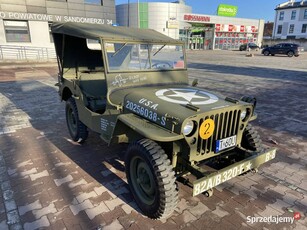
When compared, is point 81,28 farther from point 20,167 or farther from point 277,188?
point 277,188

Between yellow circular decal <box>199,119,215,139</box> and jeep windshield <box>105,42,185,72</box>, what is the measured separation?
5.27 ft

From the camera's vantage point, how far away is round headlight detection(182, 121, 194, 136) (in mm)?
2513

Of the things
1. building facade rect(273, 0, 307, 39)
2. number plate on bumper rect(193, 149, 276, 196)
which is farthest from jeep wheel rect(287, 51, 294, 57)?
number plate on bumper rect(193, 149, 276, 196)

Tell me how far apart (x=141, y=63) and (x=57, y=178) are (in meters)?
2.20

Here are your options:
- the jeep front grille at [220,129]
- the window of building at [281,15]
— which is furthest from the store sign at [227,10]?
the jeep front grille at [220,129]

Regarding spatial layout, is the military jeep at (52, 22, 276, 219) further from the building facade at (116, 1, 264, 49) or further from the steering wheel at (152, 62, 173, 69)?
the building facade at (116, 1, 264, 49)

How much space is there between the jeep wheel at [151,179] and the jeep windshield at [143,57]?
1393mm

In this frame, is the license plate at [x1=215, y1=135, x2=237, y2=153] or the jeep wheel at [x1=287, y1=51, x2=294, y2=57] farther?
the jeep wheel at [x1=287, y1=51, x2=294, y2=57]

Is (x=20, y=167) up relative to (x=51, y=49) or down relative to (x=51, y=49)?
down

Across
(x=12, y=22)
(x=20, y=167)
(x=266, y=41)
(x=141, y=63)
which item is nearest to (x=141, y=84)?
(x=141, y=63)

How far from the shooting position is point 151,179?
273 cm

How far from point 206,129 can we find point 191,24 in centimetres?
5148

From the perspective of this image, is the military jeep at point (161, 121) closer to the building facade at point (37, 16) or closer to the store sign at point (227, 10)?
the building facade at point (37, 16)

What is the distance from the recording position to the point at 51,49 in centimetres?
2100
